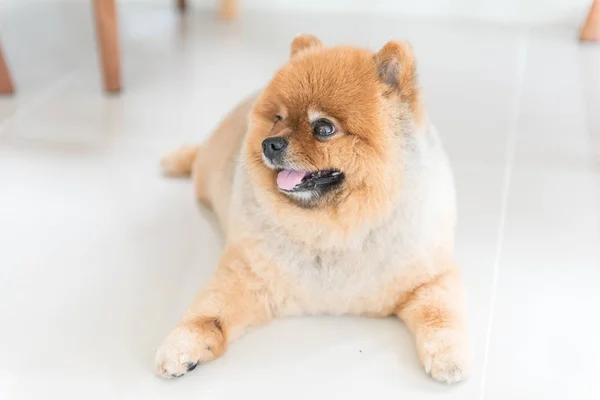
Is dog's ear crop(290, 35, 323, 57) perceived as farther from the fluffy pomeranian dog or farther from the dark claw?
the dark claw

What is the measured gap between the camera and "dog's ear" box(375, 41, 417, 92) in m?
1.17

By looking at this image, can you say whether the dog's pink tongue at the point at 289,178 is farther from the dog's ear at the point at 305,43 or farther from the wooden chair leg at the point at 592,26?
the wooden chair leg at the point at 592,26

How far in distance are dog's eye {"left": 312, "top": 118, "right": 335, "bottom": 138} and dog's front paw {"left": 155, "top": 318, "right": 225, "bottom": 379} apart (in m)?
0.45

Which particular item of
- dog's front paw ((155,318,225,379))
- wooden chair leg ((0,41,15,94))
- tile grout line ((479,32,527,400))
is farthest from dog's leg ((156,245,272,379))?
wooden chair leg ((0,41,15,94))

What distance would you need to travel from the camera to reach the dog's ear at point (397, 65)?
1.17 m

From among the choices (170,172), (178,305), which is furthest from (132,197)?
(178,305)

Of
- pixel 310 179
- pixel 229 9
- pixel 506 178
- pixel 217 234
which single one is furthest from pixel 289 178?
pixel 229 9

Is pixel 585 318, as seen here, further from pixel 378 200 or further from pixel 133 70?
pixel 133 70

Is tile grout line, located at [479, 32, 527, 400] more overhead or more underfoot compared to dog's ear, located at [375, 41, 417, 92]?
more underfoot

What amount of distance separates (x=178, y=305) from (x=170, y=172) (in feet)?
2.15

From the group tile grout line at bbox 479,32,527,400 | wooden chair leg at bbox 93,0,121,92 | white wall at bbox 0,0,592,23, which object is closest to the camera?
tile grout line at bbox 479,32,527,400

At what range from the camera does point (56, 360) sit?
4.36 ft

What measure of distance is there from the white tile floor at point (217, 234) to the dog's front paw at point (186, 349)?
0.09 feet

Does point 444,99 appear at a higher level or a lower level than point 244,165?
lower
